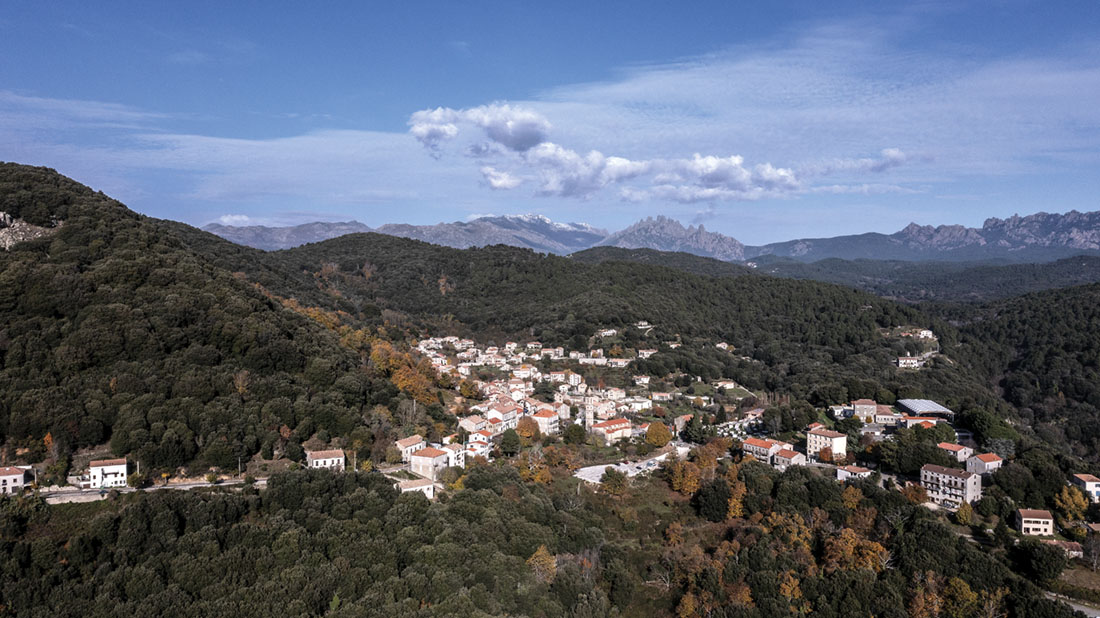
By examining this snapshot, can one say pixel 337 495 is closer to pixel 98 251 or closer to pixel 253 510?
pixel 253 510

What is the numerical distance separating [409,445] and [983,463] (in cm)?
2509

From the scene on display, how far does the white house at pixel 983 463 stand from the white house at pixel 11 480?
36.6 m

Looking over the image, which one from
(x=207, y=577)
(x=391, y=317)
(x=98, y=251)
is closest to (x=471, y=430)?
(x=207, y=577)

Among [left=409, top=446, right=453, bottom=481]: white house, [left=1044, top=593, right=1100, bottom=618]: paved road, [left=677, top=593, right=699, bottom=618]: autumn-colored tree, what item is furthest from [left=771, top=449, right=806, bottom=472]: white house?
[left=409, top=446, right=453, bottom=481]: white house

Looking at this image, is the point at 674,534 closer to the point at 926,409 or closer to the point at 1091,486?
the point at 1091,486

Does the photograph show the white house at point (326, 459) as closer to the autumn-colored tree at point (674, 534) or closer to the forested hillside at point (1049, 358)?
the autumn-colored tree at point (674, 534)

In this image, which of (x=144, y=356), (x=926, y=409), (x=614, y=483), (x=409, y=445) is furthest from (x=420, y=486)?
(x=926, y=409)

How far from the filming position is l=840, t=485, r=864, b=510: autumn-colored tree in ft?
89.7

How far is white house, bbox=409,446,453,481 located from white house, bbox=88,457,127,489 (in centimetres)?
1046

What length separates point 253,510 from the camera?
74.3ft

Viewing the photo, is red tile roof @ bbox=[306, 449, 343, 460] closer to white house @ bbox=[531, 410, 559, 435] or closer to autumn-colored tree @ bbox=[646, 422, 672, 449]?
white house @ bbox=[531, 410, 559, 435]

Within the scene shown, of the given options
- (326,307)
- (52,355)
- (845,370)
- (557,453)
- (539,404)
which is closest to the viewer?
(52,355)

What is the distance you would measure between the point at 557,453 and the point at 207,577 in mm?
16990

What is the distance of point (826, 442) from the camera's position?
33.6 meters
